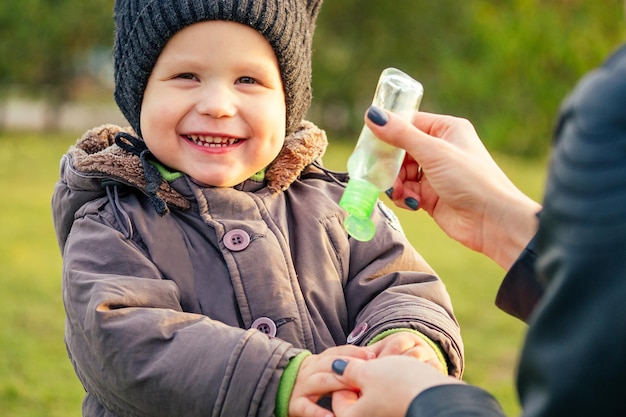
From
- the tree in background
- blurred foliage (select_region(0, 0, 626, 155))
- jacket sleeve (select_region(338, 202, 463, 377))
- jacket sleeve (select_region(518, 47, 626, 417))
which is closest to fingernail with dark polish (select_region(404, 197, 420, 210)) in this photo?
jacket sleeve (select_region(338, 202, 463, 377))

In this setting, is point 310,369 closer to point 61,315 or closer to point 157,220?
point 157,220

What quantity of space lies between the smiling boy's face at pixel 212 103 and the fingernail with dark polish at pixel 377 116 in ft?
1.32

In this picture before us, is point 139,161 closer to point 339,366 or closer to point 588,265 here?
point 339,366

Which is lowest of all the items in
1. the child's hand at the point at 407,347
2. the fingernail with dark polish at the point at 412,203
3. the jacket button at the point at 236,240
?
the child's hand at the point at 407,347

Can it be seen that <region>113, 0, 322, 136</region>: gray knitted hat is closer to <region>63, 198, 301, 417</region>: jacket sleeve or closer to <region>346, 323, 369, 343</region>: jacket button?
<region>63, 198, 301, 417</region>: jacket sleeve

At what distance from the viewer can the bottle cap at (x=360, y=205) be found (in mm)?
2197

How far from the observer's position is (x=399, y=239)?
2.68 meters

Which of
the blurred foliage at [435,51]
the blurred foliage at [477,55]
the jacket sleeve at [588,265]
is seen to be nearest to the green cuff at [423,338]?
the jacket sleeve at [588,265]

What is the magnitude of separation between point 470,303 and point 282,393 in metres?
4.52

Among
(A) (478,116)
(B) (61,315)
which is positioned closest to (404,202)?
(B) (61,315)

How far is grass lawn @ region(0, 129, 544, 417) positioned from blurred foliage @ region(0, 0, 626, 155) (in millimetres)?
6463

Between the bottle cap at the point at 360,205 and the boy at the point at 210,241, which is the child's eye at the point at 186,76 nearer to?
the boy at the point at 210,241

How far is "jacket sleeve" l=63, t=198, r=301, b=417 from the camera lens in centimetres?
212

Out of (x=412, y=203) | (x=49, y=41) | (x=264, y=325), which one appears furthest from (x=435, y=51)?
(x=264, y=325)
